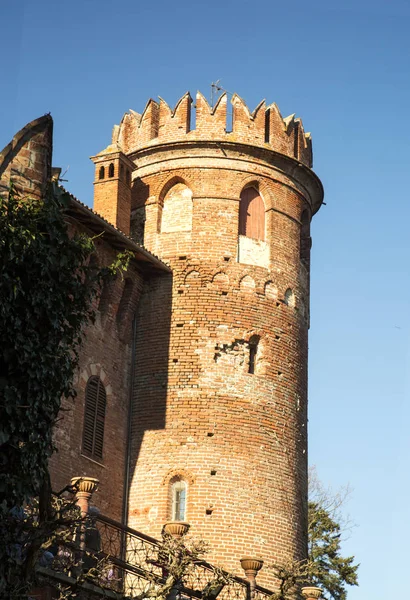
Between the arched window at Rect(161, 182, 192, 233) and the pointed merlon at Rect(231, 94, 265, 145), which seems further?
the pointed merlon at Rect(231, 94, 265, 145)

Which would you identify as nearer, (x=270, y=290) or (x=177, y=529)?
(x=177, y=529)

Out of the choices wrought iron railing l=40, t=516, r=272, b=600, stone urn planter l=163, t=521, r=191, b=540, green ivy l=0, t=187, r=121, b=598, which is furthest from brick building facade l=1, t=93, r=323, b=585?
green ivy l=0, t=187, r=121, b=598

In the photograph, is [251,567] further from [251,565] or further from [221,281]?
[221,281]

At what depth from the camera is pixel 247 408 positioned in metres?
22.8

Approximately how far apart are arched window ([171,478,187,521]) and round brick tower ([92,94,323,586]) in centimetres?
2

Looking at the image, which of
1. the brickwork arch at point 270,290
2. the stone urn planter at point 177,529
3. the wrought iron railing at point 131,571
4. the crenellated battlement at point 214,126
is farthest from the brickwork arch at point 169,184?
the stone urn planter at point 177,529

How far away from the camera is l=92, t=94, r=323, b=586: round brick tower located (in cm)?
2219

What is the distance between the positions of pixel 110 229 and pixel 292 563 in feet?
23.2

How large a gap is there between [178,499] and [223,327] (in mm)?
3545

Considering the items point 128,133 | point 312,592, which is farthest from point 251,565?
point 128,133

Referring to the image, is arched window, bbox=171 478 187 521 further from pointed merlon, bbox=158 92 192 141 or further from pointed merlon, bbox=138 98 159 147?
pointed merlon, bbox=138 98 159 147

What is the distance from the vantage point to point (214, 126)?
2494cm

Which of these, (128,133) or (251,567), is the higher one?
(128,133)

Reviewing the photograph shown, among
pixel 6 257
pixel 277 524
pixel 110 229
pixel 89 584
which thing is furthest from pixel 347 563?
pixel 6 257
